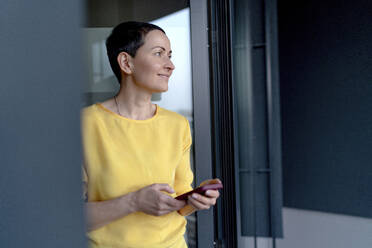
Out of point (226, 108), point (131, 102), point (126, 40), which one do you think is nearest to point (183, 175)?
point (131, 102)

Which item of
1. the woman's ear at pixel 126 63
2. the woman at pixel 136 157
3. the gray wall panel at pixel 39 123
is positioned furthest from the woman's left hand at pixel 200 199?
the gray wall panel at pixel 39 123

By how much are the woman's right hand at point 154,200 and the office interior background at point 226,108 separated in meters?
0.26

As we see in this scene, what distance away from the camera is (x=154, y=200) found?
0.81 metres

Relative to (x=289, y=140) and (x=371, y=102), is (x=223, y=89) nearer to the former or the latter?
(x=371, y=102)

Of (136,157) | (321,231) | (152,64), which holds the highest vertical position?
(152,64)

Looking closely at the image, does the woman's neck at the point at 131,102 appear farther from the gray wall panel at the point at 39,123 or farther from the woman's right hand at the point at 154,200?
the gray wall panel at the point at 39,123

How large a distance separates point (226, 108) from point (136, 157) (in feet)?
2.37

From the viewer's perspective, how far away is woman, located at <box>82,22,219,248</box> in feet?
2.67

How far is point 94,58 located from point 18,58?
51 centimetres

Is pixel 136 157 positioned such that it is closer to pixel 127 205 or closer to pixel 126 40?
pixel 127 205

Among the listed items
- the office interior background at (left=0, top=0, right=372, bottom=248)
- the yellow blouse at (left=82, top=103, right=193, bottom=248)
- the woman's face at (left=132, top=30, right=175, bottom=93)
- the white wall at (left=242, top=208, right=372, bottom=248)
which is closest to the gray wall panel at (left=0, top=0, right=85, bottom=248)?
the office interior background at (left=0, top=0, right=372, bottom=248)

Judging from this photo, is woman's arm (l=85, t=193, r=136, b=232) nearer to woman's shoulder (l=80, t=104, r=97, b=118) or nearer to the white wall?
woman's shoulder (l=80, t=104, r=97, b=118)

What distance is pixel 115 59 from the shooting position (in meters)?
0.90

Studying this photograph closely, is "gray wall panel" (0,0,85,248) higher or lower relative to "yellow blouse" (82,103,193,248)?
higher
